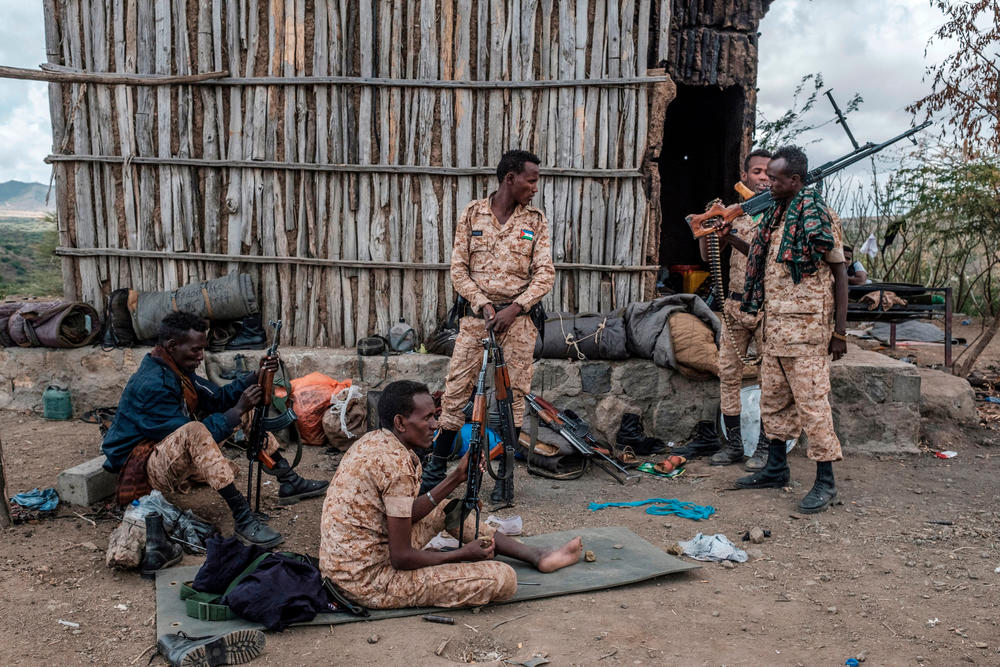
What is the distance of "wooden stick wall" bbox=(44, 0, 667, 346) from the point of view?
672 centimetres

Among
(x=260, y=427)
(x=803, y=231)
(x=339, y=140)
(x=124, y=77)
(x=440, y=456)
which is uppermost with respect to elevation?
(x=124, y=77)

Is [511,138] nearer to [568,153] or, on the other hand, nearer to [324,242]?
[568,153]

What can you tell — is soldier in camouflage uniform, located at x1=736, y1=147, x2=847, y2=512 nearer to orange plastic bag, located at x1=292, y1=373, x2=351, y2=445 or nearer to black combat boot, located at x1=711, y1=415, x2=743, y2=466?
black combat boot, located at x1=711, y1=415, x2=743, y2=466

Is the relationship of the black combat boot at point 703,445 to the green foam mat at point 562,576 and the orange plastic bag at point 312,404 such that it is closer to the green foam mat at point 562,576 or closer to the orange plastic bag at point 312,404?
the green foam mat at point 562,576

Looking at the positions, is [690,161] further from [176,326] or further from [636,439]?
[176,326]

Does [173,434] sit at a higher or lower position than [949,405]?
higher

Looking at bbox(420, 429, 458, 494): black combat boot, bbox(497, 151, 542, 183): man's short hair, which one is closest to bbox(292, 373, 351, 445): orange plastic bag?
bbox(420, 429, 458, 494): black combat boot

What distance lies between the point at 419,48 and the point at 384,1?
477mm

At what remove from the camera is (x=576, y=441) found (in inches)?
230

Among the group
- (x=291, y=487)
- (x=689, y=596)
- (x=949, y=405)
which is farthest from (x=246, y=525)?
(x=949, y=405)

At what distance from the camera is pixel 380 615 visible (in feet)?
11.5

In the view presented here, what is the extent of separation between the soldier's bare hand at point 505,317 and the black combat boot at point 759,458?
6.92 ft

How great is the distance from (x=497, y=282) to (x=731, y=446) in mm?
2255

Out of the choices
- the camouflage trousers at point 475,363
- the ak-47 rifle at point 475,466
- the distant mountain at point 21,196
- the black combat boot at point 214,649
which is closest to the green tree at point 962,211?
the camouflage trousers at point 475,363
